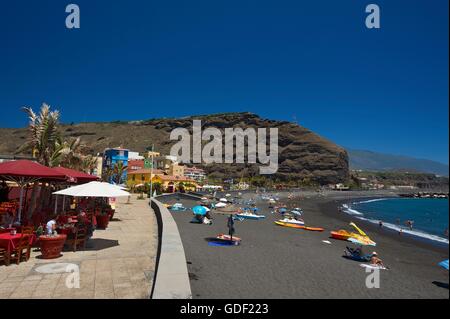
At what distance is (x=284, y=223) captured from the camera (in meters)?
23.6

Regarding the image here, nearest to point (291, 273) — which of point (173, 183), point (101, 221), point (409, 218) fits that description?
point (101, 221)

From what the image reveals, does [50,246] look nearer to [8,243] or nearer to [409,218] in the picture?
[8,243]

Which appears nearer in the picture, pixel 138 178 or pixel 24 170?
pixel 24 170

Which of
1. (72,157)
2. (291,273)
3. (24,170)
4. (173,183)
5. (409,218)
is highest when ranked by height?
(72,157)

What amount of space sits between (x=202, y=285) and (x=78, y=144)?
2116cm

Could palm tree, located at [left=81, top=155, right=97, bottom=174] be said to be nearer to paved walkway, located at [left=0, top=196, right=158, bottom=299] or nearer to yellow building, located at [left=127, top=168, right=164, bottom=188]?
paved walkway, located at [left=0, top=196, right=158, bottom=299]

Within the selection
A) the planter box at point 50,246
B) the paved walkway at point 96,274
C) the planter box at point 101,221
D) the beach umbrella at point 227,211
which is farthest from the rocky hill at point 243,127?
the planter box at point 50,246

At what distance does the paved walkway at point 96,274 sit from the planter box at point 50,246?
0.72 feet

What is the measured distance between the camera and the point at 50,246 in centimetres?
840

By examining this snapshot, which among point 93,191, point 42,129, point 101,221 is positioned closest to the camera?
point 93,191

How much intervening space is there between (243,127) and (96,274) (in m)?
165

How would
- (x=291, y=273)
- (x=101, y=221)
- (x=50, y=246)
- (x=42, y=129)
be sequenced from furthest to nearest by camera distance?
(x=42, y=129) → (x=101, y=221) → (x=291, y=273) → (x=50, y=246)

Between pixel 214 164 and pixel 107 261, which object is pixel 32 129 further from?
pixel 214 164
